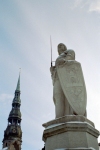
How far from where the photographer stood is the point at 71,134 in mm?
5305

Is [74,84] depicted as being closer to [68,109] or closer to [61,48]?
[68,109]

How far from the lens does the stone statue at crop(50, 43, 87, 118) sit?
6043 mm

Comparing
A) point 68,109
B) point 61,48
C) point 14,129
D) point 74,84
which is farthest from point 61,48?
point 14,129

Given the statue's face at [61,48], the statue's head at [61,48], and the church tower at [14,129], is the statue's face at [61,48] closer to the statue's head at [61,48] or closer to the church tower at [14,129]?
the statue's head at [61,48]

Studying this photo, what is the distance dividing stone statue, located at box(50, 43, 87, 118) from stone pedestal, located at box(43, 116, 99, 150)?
444 mm

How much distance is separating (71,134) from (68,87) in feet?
5.04

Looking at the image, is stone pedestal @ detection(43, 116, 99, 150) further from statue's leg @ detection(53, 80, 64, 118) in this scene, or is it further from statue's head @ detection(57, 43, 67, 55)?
statue's head @ detection(57, 43, 67, 55)

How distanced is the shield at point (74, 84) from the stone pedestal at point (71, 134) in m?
0.48

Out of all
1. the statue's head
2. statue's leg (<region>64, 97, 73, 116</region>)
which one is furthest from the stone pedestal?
the statue's head

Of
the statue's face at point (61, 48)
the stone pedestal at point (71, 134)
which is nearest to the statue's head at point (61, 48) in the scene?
the statue's face at point (61, 48)

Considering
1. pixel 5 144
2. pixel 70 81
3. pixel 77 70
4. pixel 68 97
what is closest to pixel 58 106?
pixel 68 97

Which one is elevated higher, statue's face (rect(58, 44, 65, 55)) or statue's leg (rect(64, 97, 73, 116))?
statue's face (rect(58, 44, 65, 55))

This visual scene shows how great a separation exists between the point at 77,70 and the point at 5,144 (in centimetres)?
6619

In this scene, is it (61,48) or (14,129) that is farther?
A: (14,129)
